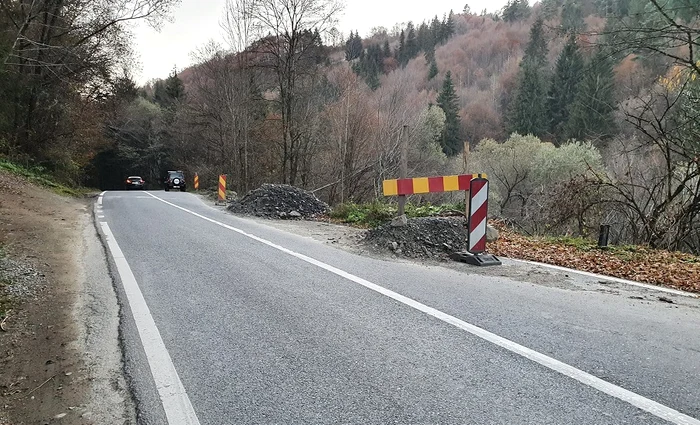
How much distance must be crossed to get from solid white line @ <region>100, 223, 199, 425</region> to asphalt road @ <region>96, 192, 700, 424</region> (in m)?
0.02

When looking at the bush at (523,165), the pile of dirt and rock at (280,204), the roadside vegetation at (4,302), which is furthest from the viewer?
the bush at (523,165)

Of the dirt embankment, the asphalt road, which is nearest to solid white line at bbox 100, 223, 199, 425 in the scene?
the asphalt road

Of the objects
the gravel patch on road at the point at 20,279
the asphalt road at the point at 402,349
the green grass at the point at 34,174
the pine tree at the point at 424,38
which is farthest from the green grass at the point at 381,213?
the pine tree at the point at 424,38

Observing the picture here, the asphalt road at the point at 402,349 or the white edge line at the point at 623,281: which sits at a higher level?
the asphalt road at the point at 402,349

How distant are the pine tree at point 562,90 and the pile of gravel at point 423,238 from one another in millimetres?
52613

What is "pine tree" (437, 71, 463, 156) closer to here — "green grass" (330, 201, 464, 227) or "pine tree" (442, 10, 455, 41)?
"green grass" (330, 201, 464, 227)

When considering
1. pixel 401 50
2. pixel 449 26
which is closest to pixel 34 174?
pixel 401 50

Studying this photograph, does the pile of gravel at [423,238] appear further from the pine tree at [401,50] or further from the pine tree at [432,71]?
the pine tree at [401,50]

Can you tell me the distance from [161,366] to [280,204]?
10777mm

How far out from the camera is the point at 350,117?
866 inches

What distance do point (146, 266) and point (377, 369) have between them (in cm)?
430

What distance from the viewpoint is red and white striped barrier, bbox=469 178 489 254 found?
263 inches

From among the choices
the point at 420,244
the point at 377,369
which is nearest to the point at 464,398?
the point at 377,369

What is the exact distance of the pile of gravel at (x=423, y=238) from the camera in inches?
281
